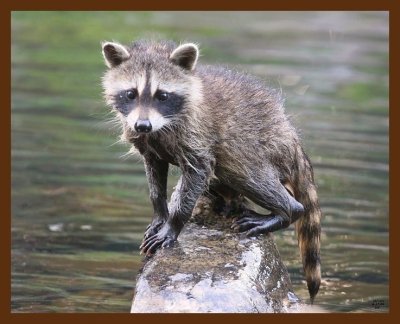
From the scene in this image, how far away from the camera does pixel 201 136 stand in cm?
887

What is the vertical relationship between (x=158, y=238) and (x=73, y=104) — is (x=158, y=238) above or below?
below

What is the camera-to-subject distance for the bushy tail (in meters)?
9.84


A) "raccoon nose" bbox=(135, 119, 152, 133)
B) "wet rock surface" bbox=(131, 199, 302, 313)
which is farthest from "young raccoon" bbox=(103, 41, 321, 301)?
"wet rock surface" bbox=(131, 199, 302, 313)

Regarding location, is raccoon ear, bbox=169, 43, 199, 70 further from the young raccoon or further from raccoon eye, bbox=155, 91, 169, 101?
raccoon eye, bbox=155, 91, 169, 101

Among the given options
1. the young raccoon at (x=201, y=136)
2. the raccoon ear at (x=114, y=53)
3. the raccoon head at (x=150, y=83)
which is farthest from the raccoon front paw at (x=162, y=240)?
the raccoon ear at (x=114, y=53)

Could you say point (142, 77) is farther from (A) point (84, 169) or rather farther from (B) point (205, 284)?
(A) point (84, 169)

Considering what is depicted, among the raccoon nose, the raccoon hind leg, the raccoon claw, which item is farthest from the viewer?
the raccoon hind leg

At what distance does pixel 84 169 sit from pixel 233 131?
6145 millimetres

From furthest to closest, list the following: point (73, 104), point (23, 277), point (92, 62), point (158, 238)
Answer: point (92, 62)
point (73, 104)
point (23, 277)
point (158, 238)

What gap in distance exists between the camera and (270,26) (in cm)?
2889

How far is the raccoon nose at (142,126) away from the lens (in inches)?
318

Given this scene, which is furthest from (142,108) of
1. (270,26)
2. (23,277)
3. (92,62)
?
(270,26)

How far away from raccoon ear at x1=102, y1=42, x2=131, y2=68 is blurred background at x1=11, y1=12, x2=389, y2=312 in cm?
81

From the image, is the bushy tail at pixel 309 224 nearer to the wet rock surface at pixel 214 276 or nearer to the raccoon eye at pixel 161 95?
the wet rock surface at pixel 214 276
